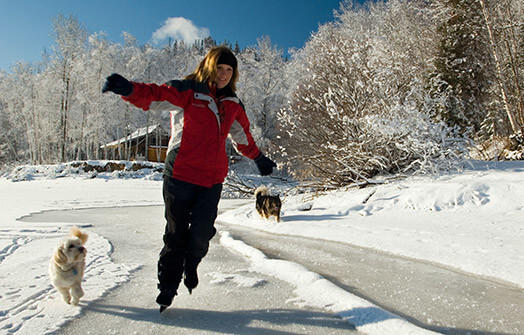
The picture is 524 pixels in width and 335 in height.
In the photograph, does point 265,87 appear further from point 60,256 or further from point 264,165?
point 60,256

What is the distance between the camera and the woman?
7.29 feet

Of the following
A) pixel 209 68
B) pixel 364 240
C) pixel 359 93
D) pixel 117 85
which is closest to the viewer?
pixel 117 85

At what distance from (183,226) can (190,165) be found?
441 mm

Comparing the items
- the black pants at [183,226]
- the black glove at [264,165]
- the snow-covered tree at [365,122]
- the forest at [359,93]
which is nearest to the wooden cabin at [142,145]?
the forest at [359,93]

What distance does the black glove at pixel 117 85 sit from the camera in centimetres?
197

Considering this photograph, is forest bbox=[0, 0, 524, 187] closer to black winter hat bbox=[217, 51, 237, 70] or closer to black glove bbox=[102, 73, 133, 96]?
black winter hat bbox=[217, 51, 237, 70]

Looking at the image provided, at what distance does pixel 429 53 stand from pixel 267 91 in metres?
18.0

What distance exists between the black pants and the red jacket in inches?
3.2

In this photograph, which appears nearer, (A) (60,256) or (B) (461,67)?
(A) (60,256)

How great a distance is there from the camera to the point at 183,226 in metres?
2.30

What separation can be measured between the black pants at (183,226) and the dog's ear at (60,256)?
681 mm

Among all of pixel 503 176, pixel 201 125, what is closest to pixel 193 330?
pixel 201 125

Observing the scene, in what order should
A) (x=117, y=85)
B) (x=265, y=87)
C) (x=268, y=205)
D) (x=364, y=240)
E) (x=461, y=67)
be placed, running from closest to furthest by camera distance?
(x=117, y=85)
(x=364, y=240)
(x=268, y=205)
(x=461, y=67)
(x=265, y=87)

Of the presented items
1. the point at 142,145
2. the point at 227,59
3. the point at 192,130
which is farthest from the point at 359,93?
the point at 142,145
